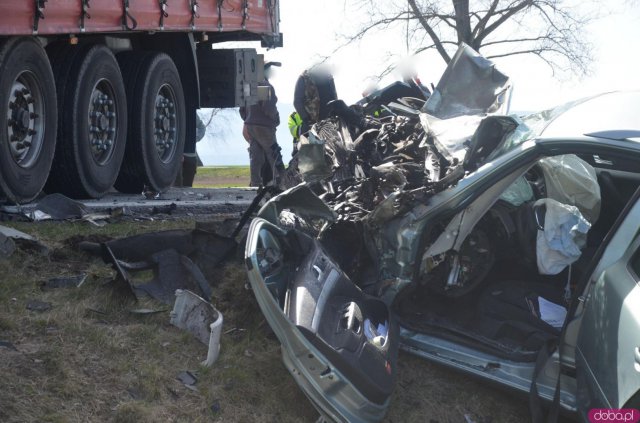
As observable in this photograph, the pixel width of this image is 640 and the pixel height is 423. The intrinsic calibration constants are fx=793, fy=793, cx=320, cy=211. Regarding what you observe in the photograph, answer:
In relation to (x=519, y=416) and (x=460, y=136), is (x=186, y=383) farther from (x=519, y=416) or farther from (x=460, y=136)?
(x=460, y=136)

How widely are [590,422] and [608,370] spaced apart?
0.30 meters

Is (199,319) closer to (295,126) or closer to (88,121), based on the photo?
(295,126)

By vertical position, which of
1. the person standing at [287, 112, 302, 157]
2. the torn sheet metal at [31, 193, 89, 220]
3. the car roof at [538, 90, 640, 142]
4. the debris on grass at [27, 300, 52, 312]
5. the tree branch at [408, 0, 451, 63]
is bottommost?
the debris on grass at [27, 300, 52, 312]

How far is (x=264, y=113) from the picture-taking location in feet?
35.2

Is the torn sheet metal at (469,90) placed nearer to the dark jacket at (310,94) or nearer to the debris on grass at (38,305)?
the dark jacket at (310,94)

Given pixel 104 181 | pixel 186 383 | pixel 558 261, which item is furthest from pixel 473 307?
pixel 104 181

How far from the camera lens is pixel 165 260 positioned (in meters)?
4.86

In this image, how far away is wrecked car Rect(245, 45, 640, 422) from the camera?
11.3ft

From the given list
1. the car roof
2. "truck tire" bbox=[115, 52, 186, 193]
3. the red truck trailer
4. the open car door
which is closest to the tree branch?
the red truck trailer

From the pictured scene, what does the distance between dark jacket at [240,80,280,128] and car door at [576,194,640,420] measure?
24.6 ft

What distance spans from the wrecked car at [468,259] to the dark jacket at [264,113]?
564 cm

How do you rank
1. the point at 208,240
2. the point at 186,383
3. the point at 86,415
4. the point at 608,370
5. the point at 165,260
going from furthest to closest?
the point at 208,240
the point at 165,260
the point at 186,383
the point at 86,415
the point at 608,370

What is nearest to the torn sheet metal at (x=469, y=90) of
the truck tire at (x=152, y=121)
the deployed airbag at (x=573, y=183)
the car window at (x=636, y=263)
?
the deployed airbag at (x=573, y=183)

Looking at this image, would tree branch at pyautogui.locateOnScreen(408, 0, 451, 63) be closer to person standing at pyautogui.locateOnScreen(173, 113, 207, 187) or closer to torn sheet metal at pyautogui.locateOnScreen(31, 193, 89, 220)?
person standing at pyautogui.locateOnScreen(173, 113, 207, 187)
